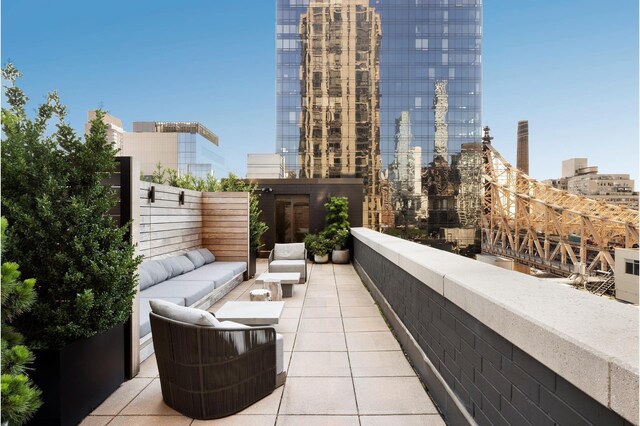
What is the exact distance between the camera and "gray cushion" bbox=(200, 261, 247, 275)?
6.64 m

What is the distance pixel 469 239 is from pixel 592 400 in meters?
45.7

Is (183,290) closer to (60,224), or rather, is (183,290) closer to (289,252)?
(60,224)

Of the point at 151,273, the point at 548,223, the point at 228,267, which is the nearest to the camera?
the point at 151,273

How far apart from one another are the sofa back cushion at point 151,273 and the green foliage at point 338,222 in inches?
234

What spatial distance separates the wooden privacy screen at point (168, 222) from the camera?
17.2 ft

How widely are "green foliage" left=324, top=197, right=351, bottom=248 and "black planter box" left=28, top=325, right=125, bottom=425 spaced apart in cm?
800

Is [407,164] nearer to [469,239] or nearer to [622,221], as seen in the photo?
[469,239]

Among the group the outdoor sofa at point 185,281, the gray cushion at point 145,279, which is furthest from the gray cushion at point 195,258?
the gray cushion at point 145,279

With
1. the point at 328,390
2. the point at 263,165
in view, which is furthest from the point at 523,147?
the point at 328,390

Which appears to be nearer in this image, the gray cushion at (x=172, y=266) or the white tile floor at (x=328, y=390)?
the white tile floor at (x=328, y=390)

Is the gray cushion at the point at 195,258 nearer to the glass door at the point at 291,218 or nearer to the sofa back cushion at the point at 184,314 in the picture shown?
the sofa back cushion at the point at 184,314

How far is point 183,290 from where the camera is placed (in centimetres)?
471

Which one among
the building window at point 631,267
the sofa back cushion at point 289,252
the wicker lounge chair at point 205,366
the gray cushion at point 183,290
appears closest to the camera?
the wicker lounge chair at point 205,366

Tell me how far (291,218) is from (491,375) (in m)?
11.1
